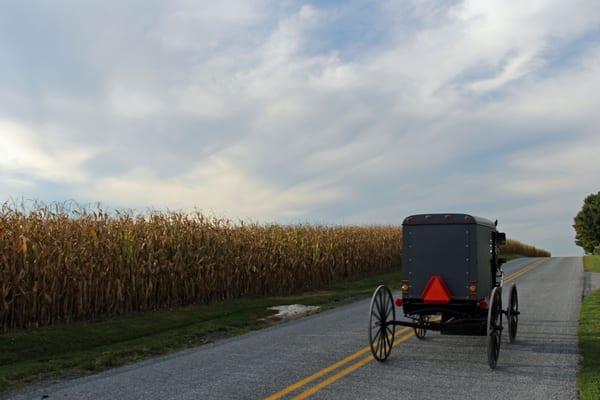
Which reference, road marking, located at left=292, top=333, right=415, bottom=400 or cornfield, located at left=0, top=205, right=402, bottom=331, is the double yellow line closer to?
road marking, located at left=292, top=333, right=415, bottom=400

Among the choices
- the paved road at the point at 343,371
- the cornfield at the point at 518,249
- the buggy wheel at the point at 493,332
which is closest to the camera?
the paved road at the point at 343,371

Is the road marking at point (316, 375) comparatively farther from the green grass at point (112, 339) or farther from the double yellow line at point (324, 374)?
the green grass at point (112, 339)

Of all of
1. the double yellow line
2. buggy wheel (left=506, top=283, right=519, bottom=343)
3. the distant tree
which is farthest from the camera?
the distant tree

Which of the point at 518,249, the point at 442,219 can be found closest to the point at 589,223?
the point at 518,249

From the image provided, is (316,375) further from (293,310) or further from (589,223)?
(589,223)

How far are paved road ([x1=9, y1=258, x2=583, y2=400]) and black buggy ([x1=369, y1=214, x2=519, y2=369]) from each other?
62 cm

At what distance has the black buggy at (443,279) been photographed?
33.2 feet

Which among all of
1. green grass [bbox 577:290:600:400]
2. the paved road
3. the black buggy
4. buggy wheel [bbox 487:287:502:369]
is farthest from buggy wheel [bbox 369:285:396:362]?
green grass [bbox 577:290:600:400]

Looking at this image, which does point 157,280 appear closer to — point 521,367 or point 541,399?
point 521,367

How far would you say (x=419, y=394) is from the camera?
7664 mm

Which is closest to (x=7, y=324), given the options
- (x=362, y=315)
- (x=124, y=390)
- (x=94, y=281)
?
(x=94, y=281)

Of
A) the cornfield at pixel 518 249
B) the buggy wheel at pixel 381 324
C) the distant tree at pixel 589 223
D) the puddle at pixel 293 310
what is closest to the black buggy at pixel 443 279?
the buggy wheel at pixel 381 324

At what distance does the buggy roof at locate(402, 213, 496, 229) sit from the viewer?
1038cm

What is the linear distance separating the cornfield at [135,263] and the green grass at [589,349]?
1212 centimetres
